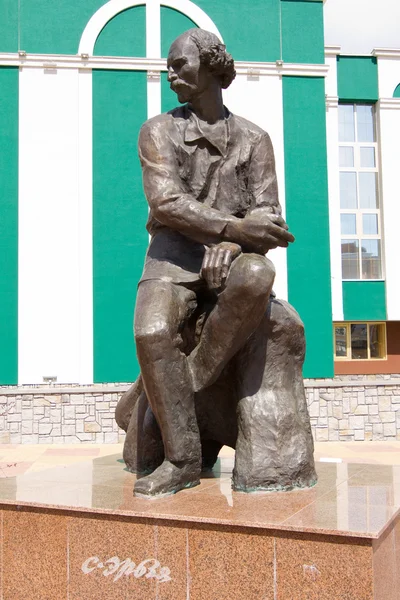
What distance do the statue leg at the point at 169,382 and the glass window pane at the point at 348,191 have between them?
666 inches

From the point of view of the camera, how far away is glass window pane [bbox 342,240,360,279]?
19.1 metres

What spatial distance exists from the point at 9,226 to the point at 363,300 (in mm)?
9876

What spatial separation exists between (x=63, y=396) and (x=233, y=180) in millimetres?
8756

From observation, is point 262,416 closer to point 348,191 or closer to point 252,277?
point 252,277

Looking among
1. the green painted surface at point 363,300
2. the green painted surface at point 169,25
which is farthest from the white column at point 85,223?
the green painted surface at point 363,300

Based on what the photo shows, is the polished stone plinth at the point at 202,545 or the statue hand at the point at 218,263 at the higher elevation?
the statue hand at the point at 218,263

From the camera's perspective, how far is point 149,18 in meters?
15.2

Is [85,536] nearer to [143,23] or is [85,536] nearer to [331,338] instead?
[331,338]

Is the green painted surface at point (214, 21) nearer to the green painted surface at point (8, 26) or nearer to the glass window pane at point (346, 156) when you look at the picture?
the green painted surface at point (8, 26)

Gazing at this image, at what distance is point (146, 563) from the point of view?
2990mm

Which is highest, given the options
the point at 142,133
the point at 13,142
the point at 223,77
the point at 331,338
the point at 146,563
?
the point at 13,142

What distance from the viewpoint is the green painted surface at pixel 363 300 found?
18.8m

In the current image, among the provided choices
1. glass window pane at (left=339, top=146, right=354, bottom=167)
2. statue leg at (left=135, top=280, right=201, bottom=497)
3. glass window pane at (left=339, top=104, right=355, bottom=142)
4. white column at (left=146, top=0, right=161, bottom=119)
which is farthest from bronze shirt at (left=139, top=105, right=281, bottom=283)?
glass window pane at (left=339, top=104, right=355, bottom=142)

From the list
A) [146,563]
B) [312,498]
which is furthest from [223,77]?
[146,563]
